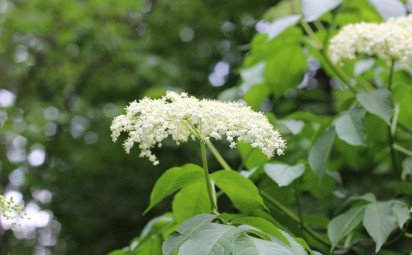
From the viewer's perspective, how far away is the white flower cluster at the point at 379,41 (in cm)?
239

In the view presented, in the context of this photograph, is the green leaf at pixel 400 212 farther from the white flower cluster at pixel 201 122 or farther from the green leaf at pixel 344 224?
the white flower cluster at pixel 201 122

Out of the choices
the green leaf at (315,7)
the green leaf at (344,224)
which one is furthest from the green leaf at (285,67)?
the green leaf at (344,224)

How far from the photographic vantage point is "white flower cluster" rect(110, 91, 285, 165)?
169 centimetres

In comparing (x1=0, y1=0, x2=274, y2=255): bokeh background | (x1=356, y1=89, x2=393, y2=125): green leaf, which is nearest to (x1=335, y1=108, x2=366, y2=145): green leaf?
(x1=356, y1=89, x2=393, y2=125): green leaf

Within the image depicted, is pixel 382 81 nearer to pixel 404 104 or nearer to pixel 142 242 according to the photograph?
pixel 404 104

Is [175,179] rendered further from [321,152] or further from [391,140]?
[391,140]

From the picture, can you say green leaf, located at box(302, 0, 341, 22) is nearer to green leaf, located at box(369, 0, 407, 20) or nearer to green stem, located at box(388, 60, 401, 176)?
green leaf, located at box(369, 0, 407, 20)

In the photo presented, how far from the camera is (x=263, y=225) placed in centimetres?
158

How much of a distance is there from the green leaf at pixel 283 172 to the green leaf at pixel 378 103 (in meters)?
0.37

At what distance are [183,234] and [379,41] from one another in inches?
52.8

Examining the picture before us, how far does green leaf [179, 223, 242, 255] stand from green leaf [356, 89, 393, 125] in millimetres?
1050

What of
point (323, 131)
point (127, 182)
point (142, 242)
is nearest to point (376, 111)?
point (323, 131)

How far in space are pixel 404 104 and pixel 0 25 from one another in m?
5.50

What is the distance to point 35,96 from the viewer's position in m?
7.56
